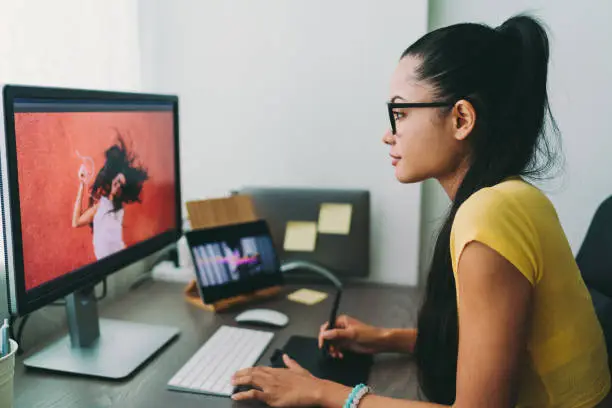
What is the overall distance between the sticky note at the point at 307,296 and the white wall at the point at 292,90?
9.0 inches

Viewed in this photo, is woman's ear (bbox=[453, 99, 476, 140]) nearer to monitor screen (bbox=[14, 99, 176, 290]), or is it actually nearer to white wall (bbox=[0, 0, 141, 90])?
monitor screen (bbox=[14, 99, 176, 290])

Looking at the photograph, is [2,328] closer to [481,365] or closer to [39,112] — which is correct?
[39,112]

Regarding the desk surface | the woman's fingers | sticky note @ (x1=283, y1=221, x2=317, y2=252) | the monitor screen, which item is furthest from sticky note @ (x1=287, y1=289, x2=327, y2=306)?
the woman's fingers

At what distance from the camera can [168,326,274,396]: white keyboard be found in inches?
38.1

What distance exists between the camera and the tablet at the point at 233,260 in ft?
4.30

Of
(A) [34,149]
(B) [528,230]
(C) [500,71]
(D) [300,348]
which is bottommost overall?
(D) [300,348]

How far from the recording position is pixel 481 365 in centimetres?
75

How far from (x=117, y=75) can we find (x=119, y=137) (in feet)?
1.72

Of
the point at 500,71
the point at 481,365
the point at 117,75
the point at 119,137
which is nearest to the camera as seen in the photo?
the point at 481,365

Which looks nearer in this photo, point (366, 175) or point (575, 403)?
point (575, 403)

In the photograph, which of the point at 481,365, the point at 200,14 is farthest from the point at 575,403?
the point at 200,14

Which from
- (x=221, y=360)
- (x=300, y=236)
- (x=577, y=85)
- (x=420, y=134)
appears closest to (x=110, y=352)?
(x=221, y=360)

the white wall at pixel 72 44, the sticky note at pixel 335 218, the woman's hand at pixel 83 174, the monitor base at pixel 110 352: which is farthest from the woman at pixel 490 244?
the white wall at pixel 72 44

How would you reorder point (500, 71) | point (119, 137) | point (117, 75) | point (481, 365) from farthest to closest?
point (117, 75) < point (119, 137) < point (500, 71) < point (481, 365)
